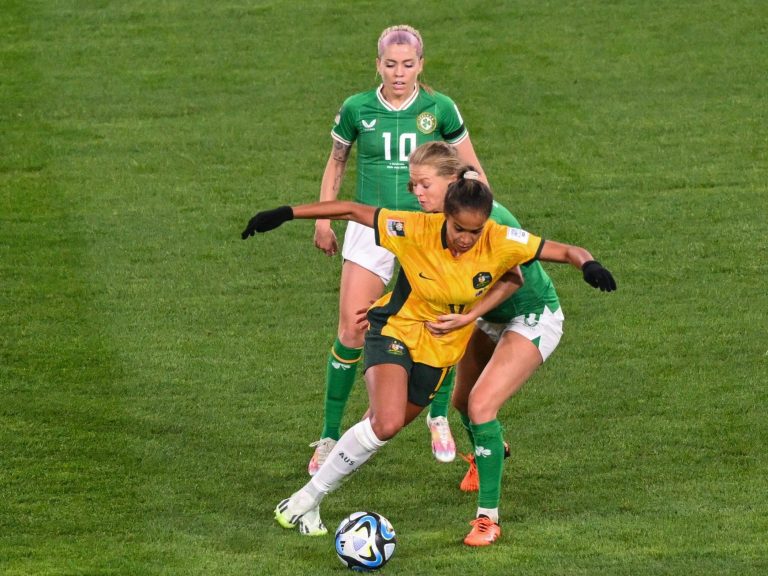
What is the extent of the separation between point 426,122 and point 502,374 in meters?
1.98

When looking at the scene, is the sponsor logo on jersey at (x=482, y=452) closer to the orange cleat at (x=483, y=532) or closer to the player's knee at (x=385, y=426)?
the orange cleat at (x=483, y=532)

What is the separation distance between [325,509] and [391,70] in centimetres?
272

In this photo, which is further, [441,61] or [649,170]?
[441,61]

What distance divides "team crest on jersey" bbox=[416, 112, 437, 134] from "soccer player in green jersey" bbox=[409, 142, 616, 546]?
3.92 ft

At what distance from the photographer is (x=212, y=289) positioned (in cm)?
1240

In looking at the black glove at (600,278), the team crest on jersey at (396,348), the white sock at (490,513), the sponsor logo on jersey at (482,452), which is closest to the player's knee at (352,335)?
the team crest on jersey at (396,348)

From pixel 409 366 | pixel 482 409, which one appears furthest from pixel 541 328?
pixel 409 366

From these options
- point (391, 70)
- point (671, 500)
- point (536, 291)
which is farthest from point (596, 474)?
point (391, 70)

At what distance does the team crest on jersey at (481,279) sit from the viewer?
306 inches

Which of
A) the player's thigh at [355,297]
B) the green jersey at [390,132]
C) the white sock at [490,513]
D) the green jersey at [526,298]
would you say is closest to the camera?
the white sock at [490,513]

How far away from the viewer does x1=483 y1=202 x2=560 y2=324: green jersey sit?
26.9 ft

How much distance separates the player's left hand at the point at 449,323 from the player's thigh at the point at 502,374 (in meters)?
0.39

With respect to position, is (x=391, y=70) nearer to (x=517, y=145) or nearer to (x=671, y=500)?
(x=671, y=500)

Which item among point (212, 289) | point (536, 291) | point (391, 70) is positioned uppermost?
point (391, 70)
